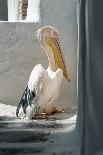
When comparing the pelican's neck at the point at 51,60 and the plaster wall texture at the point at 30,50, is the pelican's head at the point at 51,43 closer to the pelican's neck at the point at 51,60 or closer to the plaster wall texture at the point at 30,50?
the pelican's neck at the point at 51,60

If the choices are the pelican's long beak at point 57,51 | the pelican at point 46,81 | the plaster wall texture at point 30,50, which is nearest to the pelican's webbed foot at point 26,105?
the pelican at point 46,81

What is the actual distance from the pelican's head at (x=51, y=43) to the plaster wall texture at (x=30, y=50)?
1.91 ft

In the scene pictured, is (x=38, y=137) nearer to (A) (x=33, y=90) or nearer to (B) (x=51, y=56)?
(A) (x=33, y=90)

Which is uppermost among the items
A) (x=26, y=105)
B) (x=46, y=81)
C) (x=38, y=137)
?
(x=46, y=81)

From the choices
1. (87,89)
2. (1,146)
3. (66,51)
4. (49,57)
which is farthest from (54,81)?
(87,89)

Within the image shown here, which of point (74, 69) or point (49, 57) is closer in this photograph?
point (49, 57)

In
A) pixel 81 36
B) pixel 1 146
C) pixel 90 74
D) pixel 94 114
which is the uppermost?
pixel 81 36

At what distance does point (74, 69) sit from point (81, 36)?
3974 mm

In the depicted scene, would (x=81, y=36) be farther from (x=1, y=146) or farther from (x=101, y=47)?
(x=1, y=146)

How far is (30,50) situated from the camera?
852 centimetres

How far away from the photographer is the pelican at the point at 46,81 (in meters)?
7.47

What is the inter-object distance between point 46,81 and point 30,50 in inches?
44.5

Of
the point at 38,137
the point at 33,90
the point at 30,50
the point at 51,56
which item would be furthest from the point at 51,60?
the point at 38,137

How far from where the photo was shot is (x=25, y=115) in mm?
7508
